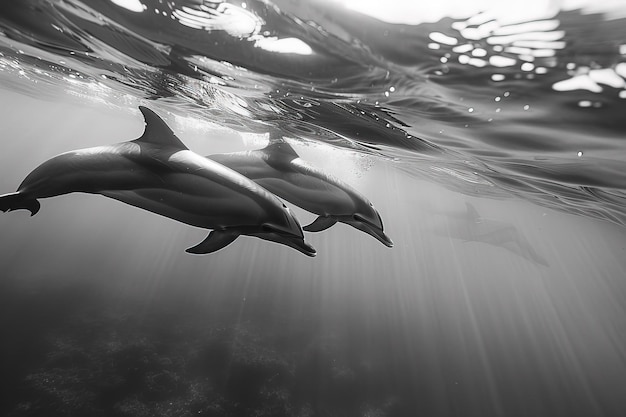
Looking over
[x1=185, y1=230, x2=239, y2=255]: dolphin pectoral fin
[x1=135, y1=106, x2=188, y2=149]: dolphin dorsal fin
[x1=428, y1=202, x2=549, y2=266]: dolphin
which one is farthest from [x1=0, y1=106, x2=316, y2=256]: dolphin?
[x1=428, y1=202, x2=549, y2=266]: dolphin

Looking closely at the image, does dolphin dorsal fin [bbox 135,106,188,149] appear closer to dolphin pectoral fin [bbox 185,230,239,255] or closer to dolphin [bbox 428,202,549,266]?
dolphin pectoral fin [bbox 185,230,239,255]

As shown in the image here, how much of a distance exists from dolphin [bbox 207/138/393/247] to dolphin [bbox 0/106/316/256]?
1192 mm

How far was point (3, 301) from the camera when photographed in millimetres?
13953

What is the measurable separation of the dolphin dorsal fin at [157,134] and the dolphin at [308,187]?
898 millimetres

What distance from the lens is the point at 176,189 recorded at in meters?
3.36

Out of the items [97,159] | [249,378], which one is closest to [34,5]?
[97,159]

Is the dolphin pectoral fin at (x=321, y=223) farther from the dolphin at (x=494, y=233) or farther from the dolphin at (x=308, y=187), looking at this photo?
the dolphin at (x=494, y=233)

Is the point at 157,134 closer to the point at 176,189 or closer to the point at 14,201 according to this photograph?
the point at 176,189

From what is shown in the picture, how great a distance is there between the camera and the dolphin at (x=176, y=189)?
3.34m

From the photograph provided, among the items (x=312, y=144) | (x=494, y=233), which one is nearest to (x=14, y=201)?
(x=312, y=144)

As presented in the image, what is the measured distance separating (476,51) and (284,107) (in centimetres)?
654

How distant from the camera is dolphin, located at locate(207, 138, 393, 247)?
4.77m

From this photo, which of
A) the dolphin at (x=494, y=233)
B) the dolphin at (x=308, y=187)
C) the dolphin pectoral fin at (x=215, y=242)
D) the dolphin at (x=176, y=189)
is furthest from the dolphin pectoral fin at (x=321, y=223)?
the dolphin at (x=494, y=233)

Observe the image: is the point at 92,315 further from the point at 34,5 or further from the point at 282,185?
the point at 282,185
